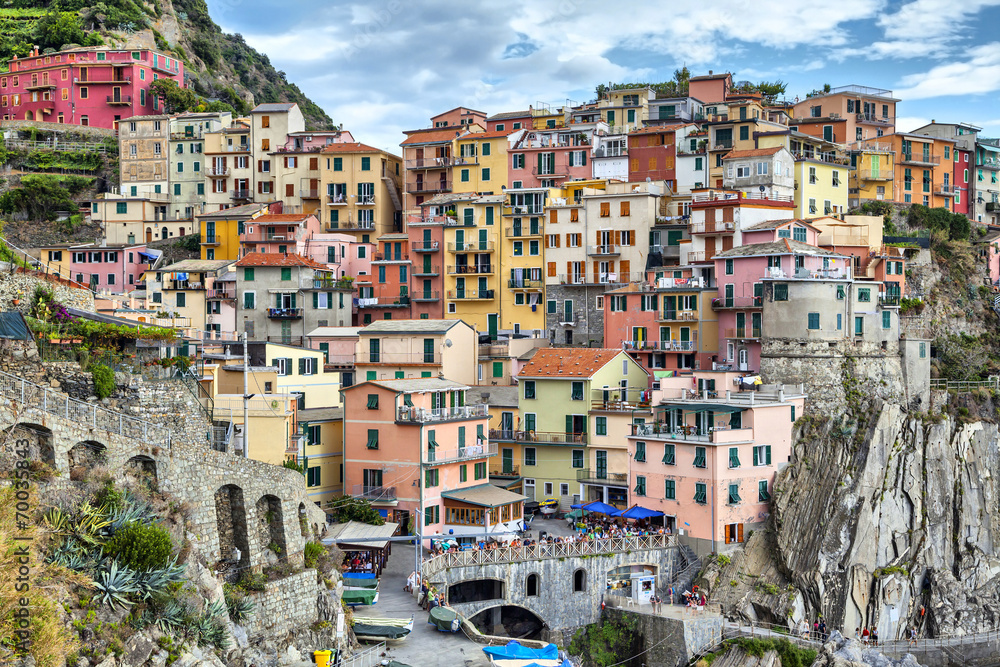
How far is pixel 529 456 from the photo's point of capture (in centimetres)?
6069

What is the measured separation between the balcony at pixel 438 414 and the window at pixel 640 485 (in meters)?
7.55

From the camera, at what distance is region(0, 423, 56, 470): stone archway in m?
29.7

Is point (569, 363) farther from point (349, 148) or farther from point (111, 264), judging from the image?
point (111, 264)

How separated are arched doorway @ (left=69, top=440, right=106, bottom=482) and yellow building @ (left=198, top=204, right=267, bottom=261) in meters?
53.5

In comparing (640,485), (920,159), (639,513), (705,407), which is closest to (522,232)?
(705,407)

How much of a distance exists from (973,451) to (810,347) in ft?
37.0

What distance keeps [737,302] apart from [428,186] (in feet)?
106

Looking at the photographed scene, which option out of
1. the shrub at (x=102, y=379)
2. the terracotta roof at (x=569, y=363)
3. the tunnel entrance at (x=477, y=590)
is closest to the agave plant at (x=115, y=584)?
the shrub at (x=102, y=379)

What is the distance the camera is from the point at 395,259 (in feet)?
262

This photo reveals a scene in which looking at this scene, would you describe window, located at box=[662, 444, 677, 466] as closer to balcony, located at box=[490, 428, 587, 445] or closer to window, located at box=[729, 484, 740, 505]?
window, located at box=[729, 484, 740, 505]

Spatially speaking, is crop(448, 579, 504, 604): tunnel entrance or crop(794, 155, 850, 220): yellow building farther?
crop(794, 155, 850, 220): yellow building

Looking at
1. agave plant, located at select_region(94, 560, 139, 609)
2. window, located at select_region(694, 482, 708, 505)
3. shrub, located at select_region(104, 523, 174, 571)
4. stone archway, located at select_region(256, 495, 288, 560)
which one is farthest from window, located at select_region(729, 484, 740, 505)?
agave plant, located at select_region(94, 560, 139, 609)

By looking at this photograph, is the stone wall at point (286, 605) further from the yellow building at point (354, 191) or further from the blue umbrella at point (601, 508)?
the yellow building at point (354, 191)

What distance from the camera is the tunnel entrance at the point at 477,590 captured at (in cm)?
4800
